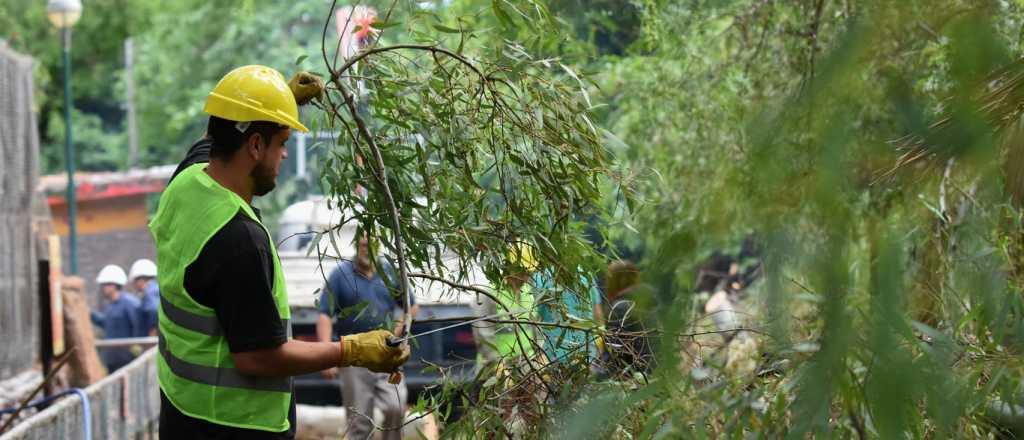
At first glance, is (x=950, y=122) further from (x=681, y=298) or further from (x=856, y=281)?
(x=681, y=298)

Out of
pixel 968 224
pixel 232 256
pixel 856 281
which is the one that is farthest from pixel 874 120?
pixel 232 256

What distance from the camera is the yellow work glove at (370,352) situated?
376 centimetres

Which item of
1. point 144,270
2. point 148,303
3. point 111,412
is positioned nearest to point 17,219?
point 111,412

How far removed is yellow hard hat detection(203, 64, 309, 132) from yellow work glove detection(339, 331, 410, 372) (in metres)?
0.65

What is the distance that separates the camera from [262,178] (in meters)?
3.92

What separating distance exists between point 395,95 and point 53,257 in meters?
8.06

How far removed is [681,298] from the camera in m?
1.55

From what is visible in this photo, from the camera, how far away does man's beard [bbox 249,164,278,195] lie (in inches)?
154

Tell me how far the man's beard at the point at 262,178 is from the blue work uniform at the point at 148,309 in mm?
11356

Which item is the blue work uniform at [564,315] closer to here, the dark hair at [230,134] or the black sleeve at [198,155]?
the dark hair at [230,134]

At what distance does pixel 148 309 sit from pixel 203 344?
459 inches

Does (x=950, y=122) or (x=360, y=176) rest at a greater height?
(x=950, y=122)

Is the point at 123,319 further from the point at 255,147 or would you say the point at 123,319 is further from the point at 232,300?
the point at 232,300

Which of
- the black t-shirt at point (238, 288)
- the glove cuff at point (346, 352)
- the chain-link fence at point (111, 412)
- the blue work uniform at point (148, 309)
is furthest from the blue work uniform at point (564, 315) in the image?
the blue work uniform at point (148, 309)
